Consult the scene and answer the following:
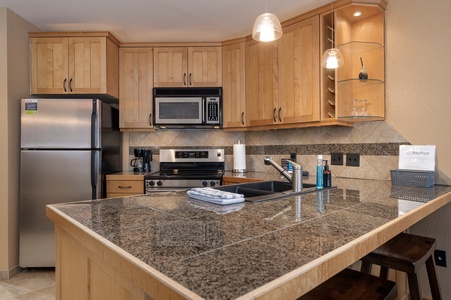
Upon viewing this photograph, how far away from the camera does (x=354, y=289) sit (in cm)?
112

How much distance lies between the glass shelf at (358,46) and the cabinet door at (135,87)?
2.03 meters

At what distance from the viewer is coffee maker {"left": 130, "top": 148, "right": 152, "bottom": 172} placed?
3.46 m

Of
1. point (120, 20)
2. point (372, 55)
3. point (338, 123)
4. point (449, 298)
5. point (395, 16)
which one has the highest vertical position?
point (120, 20)

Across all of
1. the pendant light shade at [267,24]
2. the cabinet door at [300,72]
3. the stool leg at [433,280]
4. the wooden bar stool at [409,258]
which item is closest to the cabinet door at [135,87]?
the cabinet door at [300,72]

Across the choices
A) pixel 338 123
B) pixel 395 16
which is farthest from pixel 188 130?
pixel 395 16

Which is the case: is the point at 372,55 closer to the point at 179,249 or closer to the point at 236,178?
the point at 236,178

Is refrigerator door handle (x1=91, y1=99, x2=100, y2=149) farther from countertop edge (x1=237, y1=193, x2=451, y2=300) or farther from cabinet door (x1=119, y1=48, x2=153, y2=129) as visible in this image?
countertop edge (x1=237, y1=193, x2=451, y2=300)

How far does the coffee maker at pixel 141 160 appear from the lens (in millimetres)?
3458

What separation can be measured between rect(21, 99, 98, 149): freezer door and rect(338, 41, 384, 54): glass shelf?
2292 mm

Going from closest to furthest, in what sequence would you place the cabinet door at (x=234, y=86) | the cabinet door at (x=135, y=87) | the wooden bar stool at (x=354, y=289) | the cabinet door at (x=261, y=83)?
the wooden bar stool at (x=354, y=289) → the cabinet door at (x=261, y=83) → the cabinet door at (x=234, y=86) → the cabinet door at (x=135, y=87)

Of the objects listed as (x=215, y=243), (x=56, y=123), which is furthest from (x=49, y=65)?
(x=215, y=243)

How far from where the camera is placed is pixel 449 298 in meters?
2.08

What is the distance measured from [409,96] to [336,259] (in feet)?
6.66

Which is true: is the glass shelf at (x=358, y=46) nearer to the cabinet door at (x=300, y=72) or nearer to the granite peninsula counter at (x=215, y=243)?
the cabinet door at (x=300, y=72)
